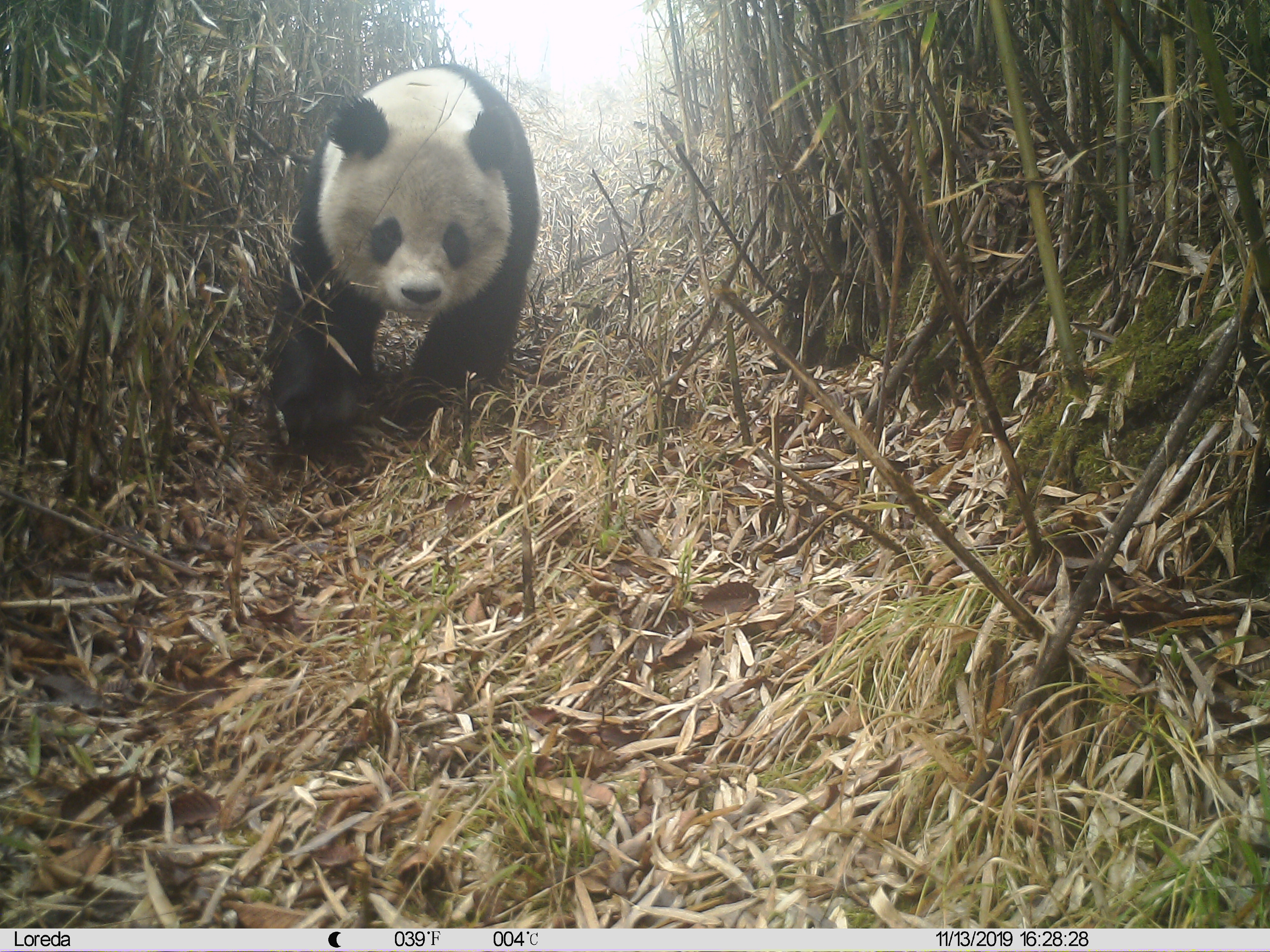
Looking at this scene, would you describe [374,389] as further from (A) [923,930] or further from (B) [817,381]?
(A) [923,930]

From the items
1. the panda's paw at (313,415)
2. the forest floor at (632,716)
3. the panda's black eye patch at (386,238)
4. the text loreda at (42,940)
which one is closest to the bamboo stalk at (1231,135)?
the forest floor at (632,716)

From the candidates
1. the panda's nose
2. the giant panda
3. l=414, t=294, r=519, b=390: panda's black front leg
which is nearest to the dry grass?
the giant panda

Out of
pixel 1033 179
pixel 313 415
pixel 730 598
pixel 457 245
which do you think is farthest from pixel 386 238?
pixel 1033 179

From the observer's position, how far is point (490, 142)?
9.66 ft

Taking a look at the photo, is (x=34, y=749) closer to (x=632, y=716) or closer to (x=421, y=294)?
(x=632, y=716)

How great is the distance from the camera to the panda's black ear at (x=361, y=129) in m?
2.72

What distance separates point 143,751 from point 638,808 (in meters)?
0.91

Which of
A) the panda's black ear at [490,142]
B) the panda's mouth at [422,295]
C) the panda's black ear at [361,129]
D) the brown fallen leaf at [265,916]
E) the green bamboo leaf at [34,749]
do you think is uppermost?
the panda's black ear at [361,129]

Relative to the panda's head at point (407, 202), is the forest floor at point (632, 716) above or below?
below

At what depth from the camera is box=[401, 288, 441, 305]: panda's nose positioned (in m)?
2.70

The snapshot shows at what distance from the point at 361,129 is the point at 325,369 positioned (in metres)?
0.86

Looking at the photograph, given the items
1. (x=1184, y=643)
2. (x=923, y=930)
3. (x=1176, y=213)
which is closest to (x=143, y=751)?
(x=923, y=930)

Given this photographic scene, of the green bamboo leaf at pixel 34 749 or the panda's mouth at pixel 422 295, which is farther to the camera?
the panda's mouth at pixel 422 295

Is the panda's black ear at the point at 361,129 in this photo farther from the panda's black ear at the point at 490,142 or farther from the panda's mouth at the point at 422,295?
the panda's mouth at the point at 422,295
